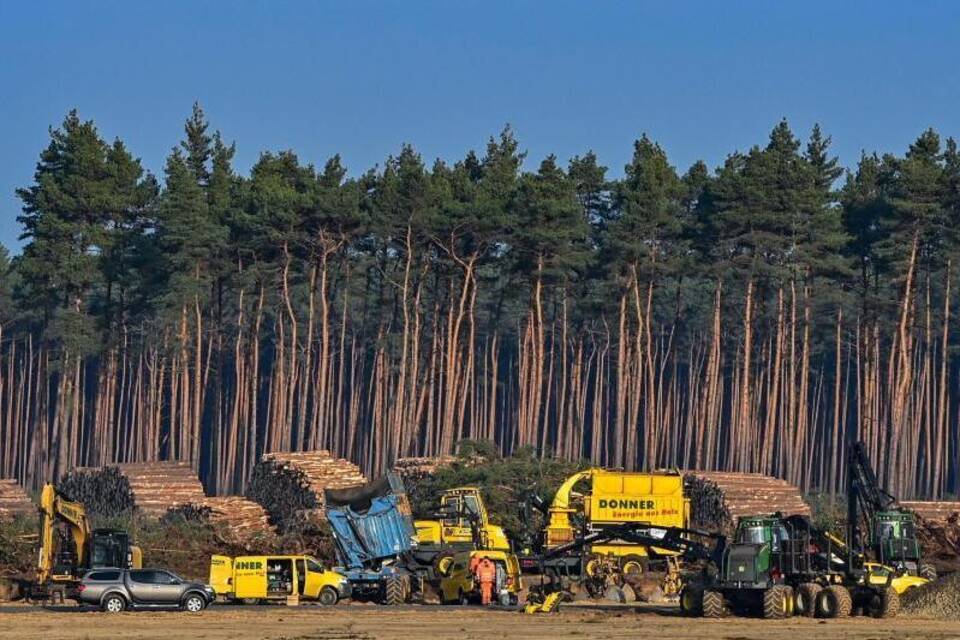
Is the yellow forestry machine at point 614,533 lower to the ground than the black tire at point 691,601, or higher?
higher

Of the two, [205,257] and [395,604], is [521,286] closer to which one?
[205,257]

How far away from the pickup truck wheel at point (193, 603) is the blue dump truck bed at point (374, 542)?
5.28 metres

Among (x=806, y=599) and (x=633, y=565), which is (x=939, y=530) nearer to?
(x=633, y=565)

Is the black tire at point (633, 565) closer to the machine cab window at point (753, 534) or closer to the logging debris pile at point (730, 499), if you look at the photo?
the machine cab window at point (753, 534)

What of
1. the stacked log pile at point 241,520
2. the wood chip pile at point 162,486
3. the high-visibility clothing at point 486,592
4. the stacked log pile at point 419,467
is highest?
the stacked log pile at point 419,467

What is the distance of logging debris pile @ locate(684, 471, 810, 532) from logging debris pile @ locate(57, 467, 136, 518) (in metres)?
18.8

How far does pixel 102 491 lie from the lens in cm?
7019

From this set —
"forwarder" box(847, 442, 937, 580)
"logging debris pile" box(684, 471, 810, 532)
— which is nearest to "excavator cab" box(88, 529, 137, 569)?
"forwarder" box(847, 442, 937, 580)

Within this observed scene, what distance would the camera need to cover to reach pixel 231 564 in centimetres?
4916

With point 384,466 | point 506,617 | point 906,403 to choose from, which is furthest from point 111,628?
point 906,403

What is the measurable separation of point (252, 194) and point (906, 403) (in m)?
34.1

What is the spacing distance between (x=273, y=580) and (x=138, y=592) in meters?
4.02

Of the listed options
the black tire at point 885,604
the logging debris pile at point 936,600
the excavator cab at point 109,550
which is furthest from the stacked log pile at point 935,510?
the excavator cab at point 109,550

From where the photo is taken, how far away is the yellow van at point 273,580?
48.6 metres
